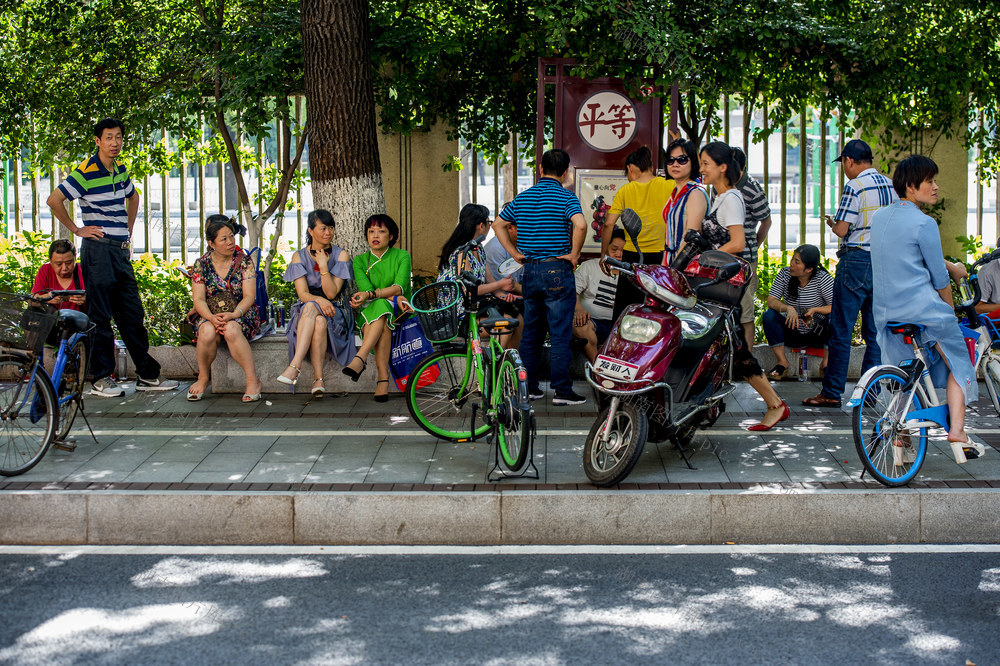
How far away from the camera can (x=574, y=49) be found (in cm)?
964

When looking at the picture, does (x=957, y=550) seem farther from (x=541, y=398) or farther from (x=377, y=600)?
(x=541, y=398)

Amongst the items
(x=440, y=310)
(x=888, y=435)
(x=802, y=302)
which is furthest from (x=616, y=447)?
(x=802, y=302)

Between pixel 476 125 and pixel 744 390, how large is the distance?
16.5 feet

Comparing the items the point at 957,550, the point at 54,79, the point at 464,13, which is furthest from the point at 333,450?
the point at 54,79

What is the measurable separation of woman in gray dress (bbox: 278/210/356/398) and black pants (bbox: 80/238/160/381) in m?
1.21

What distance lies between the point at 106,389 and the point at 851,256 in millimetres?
5546

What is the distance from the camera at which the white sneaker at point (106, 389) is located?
28.2 ft

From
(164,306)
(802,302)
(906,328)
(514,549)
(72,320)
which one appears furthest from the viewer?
(164,306)

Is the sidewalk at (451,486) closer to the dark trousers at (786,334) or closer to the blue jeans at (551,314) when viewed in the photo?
the blue jeans at (551,314)

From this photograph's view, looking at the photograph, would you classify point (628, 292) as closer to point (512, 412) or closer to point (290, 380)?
point (512, 412)

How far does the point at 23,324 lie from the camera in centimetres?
644

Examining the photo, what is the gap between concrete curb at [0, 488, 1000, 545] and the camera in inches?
221

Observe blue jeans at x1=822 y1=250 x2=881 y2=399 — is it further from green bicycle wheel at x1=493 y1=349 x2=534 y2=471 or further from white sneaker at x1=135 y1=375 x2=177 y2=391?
white sneaker at x1=135 y1=375 x2=177 y2=391

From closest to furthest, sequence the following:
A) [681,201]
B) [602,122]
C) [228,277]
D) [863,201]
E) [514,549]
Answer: [514,549]
[681,201]
[863,201]
[228,277]
[602,122]
